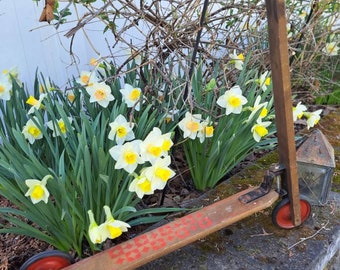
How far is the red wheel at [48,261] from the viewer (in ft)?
3.68

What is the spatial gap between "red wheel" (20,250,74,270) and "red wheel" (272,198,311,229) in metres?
0.82

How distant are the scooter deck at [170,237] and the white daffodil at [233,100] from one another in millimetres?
390

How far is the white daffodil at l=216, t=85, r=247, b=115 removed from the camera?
5.01ft

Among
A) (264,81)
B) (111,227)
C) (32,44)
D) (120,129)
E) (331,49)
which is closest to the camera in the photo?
(111,227)

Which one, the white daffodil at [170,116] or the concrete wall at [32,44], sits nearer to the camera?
the white daffodil at [170,116]

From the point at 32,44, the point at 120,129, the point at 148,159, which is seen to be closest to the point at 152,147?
the point at 148,159

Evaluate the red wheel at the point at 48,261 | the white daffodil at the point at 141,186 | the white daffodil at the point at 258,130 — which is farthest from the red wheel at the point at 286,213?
the red wheel at the point at 48,261

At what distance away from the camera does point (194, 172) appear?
5.74ft

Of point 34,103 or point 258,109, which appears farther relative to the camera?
point 258,109

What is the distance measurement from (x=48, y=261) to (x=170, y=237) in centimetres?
41

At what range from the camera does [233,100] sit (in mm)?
1526

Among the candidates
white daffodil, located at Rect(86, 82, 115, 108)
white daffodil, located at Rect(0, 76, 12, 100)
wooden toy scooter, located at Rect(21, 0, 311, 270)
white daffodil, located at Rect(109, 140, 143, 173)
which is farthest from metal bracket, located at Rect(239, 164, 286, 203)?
white daffodil, located at Rect(0, 76, 12, 100)

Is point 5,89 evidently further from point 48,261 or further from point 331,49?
point 331,49

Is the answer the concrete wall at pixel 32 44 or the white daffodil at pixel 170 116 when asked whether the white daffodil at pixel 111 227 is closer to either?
the white daffodil at pixel 170 116
